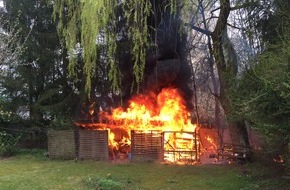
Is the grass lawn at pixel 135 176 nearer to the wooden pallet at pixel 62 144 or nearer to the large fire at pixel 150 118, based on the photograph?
the wooden pallet at pixel 62 144

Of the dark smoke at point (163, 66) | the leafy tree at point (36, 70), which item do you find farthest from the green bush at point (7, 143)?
the dark smoke at point (163, 66)

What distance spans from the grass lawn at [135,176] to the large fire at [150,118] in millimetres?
1490

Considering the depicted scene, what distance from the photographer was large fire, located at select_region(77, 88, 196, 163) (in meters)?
12.2

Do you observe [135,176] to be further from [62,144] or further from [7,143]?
[7,143]

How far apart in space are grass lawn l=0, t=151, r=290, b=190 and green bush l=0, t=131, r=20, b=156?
213 cm

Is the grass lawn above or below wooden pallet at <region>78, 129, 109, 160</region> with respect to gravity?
below

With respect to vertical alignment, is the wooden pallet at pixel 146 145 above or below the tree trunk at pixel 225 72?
below

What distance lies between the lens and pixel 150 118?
493 inches

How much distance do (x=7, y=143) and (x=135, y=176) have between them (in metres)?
6.77

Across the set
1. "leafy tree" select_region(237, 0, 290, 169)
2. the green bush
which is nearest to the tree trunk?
"leafy tree" select_region(237, 0, 290, 169)

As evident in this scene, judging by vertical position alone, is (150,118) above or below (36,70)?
below

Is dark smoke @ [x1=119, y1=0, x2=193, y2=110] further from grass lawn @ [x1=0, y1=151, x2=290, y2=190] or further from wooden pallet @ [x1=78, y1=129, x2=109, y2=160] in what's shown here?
grass lawn @ [x1=0, y1=151, x2=290, y2=190]

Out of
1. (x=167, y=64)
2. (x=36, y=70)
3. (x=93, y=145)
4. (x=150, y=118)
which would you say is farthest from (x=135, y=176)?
(x=36, y=70)

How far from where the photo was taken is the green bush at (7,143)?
1324 centimetres
